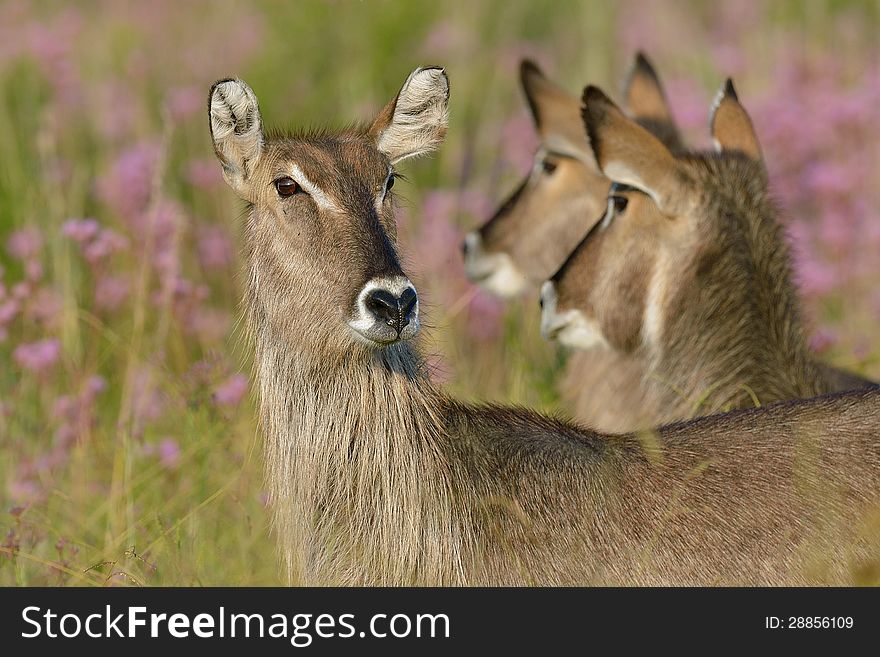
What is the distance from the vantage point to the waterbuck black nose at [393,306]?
12.9 ft

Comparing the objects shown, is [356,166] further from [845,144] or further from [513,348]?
[845,144]

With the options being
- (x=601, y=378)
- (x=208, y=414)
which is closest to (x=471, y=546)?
(x=208, y=414)

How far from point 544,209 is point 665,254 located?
1619 millimetres

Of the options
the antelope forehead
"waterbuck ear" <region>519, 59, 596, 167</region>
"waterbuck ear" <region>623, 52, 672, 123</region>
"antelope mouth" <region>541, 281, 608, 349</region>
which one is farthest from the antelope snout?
"waterbuck ear" <region>623, 52, 672, 123</region>

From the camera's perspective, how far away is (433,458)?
4.12 meters

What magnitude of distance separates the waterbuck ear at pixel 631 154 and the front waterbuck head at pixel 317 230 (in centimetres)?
110

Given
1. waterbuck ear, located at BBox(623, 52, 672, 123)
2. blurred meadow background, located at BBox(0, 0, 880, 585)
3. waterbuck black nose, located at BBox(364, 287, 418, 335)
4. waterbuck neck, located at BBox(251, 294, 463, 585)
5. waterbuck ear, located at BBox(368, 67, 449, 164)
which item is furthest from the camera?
waterbuck ear, located at BBox(623, 52, 672, 123)

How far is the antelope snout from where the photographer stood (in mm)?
3924

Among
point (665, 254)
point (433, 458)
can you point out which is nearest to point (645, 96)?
point (665, 254)

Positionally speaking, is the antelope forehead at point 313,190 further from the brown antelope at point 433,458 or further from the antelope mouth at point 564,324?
the antelope mouth at point 564,324

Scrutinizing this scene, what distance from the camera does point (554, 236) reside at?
7.30 metres

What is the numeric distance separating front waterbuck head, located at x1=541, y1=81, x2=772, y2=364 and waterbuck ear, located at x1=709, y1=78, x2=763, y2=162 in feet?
1.07

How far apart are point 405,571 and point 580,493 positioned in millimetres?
532

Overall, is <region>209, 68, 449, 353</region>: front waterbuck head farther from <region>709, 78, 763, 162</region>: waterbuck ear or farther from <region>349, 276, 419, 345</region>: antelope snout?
<region>709, 78, 763, 162</region>: waterbuck ear
